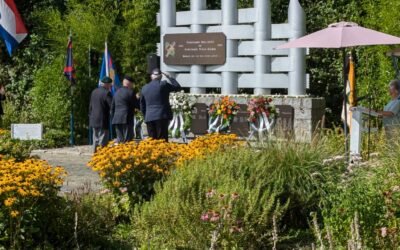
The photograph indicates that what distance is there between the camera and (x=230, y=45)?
16.9 meters

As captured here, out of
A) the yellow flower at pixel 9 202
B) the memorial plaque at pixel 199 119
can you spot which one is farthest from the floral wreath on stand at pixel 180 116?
the yellow flower at pixel 9 202

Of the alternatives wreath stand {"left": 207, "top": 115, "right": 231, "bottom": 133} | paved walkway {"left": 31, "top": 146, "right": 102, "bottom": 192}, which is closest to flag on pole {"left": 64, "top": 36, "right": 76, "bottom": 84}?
paved walkway {"left": 31, "top": 146, "right": 102, "bottom": 192}

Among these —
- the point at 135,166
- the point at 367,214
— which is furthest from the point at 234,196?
the point at 135,166

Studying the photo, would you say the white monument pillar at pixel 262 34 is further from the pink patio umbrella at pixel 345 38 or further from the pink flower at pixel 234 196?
the pink flower at pixel 234 196

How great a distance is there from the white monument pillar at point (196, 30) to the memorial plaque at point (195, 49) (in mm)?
126

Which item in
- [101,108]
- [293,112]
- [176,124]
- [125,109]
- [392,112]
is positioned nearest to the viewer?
[392,112]

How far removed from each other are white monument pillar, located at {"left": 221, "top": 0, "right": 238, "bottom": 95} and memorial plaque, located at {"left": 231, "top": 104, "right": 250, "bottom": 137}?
84 cm

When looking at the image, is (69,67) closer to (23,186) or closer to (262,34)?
(262,34)

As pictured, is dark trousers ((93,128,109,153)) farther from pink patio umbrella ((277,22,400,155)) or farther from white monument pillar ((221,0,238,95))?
pink patio umbrella ((277,22,400,155))

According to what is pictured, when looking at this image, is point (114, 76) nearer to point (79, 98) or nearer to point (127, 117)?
point (79, 98)

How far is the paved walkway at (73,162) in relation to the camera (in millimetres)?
11281

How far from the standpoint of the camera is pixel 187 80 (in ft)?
58.0

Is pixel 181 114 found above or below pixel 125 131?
above

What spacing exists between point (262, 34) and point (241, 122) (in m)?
2.00
